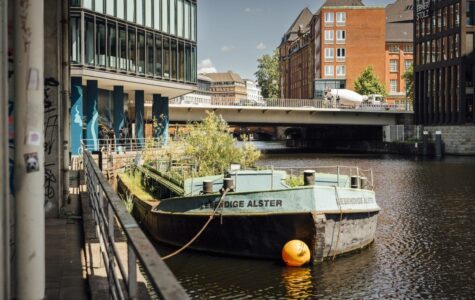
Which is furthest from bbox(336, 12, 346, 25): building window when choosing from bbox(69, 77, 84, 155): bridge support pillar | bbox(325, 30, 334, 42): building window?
bbox(69, 77, 84, 155): bridge support pillar

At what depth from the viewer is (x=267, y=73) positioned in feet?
515

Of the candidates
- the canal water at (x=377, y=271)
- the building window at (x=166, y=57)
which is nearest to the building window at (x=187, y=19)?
the building window at (x=166, y=57)

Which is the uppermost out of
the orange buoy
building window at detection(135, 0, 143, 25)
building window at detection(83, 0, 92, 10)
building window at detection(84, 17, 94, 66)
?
building window at detection(135, 0, 143, 25)

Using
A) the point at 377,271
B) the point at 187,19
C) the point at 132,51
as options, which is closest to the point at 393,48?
the point at 187,19

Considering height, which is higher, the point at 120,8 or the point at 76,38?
the point at 120,8

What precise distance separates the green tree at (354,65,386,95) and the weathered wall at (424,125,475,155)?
24.5 meters

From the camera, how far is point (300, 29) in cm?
14312

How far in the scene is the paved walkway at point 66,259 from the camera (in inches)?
241

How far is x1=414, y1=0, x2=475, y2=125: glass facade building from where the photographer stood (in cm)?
7194

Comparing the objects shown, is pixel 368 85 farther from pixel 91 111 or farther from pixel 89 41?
pixel 89 41

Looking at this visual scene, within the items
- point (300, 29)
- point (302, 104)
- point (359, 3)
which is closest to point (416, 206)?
point (302, 104)

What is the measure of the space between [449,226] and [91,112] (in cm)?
2616

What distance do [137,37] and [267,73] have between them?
116m

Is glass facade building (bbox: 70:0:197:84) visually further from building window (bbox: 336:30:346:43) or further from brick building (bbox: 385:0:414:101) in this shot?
brick building (bbox: 385:0:414:101)
